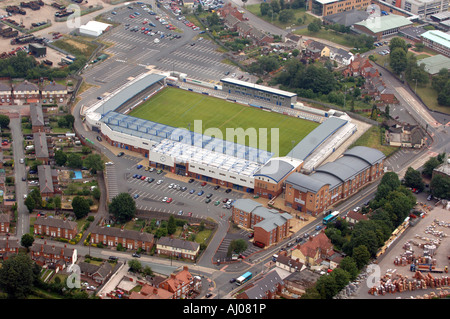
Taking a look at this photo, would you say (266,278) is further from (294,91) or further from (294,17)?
(294,17)

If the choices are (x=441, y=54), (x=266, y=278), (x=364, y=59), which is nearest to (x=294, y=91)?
(x=364, y=59)

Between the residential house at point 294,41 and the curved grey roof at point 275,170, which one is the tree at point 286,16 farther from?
the curved grey roof at point 275,170

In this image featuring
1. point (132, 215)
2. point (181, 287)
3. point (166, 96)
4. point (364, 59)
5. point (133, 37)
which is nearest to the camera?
point (181, 287)

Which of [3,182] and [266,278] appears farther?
[3,182]

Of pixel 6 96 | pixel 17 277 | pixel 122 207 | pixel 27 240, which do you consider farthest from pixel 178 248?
pixel 6 96

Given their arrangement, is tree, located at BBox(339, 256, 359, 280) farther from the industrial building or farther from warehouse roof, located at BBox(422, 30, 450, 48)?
the industrial building
